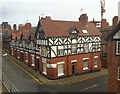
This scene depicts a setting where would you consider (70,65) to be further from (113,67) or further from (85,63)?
(113,67)

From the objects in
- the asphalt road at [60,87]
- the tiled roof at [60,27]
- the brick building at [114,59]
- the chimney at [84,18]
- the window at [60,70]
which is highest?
the chimney at [84,18]

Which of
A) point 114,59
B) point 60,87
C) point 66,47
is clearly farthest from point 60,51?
point 114,59

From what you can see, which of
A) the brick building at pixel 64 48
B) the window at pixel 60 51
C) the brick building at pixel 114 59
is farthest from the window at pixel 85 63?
the brick building at pixel 114 59

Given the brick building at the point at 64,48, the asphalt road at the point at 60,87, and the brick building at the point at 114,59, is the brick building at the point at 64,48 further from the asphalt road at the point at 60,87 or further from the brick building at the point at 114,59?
the brick building at the point at 114,59

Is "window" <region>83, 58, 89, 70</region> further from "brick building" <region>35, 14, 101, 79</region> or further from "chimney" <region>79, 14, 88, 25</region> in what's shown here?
"chimney" <region>79, 14, 88, 25</region>

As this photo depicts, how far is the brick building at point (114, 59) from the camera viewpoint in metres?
16.6

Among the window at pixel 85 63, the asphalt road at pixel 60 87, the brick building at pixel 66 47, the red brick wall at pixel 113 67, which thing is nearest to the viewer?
the red brick wall at pixel 113 67

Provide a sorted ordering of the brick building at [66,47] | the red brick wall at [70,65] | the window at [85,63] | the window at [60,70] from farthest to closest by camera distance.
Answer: the window at [85,63], the window at [60,70], the brick building at [66,47], the red brick wall at [70,65]

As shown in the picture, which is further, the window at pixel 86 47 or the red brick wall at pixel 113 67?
the window at pixel 86 47

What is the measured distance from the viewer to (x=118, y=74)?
54.0 ft

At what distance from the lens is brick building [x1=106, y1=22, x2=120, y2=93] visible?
16562 millimetres

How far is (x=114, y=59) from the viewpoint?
17.0m

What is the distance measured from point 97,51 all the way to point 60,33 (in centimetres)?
859

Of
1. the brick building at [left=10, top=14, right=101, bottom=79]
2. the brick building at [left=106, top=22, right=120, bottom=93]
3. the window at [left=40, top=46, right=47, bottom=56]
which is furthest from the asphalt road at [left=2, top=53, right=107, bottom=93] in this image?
the window at [left=40, top=46, right=47, bottom=56]
